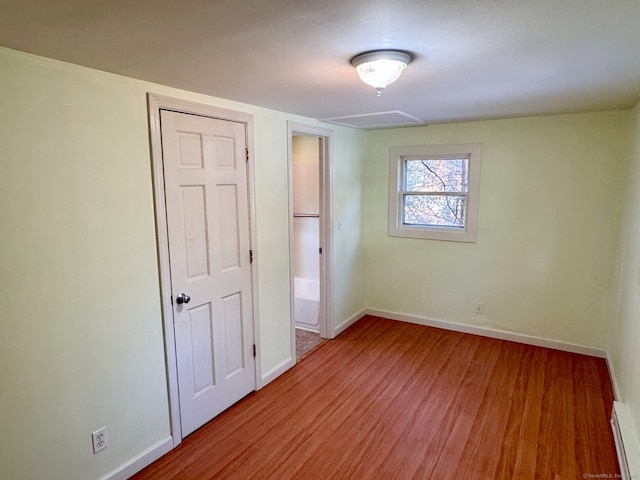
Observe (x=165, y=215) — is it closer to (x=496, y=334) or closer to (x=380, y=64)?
(x=380, y=64)

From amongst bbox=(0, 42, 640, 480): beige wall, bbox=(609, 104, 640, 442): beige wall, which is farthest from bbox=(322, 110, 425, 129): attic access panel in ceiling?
bbox=(609, 104, 640, 442): beige wall

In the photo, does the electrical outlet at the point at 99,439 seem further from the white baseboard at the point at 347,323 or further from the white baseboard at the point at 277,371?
the white baseboard at the point at 347,323

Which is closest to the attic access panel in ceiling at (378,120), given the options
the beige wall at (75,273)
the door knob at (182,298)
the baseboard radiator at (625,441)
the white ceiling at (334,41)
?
the white ceiling at (334,41)

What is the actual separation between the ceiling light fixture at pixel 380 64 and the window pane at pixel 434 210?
2.62 m

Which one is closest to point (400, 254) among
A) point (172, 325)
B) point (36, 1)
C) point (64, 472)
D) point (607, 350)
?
point (607, 350)

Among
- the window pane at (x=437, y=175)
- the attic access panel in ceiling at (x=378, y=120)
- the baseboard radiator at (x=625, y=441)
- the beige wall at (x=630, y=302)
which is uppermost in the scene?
the attic access panel in ceiling at (x=378, y=120)

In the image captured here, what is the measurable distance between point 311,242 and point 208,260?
2202 mm

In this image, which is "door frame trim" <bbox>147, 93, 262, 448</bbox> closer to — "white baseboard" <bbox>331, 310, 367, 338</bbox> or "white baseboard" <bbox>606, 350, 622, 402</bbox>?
"white baseboard" <bbox>331, 310, 367, 338</bbox>

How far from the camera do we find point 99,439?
1994 mm

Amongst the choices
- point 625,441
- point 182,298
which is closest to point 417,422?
point 625,441

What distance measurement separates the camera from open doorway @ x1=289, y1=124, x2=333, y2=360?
3.82 metres

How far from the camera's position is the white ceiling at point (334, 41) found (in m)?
1.17

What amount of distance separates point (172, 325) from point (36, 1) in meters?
1.74

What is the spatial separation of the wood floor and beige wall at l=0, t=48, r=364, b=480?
52 centimetres
